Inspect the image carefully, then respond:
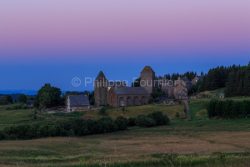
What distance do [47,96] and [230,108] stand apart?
181ft

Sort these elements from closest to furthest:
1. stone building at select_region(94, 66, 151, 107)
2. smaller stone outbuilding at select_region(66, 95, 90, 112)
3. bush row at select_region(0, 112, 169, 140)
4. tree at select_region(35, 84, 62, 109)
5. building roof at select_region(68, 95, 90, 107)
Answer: bush row at select_region(0, 112, 169, 140) < smaller stone outbuilding at select_region(66, 95, 90, 112) < building roof at select_region(68, 95, 90, 107) < tree at select_region(35, 84, 62, 109) < stone building at select_region(94, 66, 151, 107)

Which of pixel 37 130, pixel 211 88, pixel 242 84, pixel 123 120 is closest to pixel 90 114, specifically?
pixel 123 120

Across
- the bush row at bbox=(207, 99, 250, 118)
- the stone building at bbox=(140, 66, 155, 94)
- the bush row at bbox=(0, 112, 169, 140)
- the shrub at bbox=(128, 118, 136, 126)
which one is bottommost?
the bush row at bbox=(0, 112, 169, 140)

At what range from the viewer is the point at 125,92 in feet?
422

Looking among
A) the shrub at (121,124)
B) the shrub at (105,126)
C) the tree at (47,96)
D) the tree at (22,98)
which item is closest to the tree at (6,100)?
the tree at (22,98)

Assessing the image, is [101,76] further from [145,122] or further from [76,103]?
[145,122]

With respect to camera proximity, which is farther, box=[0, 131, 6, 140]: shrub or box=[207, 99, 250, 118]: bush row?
box=[207, 99, 250, 118]: bush row

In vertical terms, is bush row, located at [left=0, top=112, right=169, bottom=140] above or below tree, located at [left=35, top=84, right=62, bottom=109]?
below

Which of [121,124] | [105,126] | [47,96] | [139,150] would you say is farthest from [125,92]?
[139,150]

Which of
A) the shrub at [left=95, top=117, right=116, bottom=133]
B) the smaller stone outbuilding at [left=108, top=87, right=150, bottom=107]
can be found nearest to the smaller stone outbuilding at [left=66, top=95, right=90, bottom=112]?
the smaller stone outbuilding at [left=108, top=87, right=150, bottom=107]

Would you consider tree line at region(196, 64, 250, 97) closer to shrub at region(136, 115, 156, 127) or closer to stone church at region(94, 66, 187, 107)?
stone church at region(94, 66, 187, 107)

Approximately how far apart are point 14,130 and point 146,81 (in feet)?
266

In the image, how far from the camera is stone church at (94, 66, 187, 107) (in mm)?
128250

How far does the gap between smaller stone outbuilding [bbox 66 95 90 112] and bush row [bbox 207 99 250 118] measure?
40221mm
